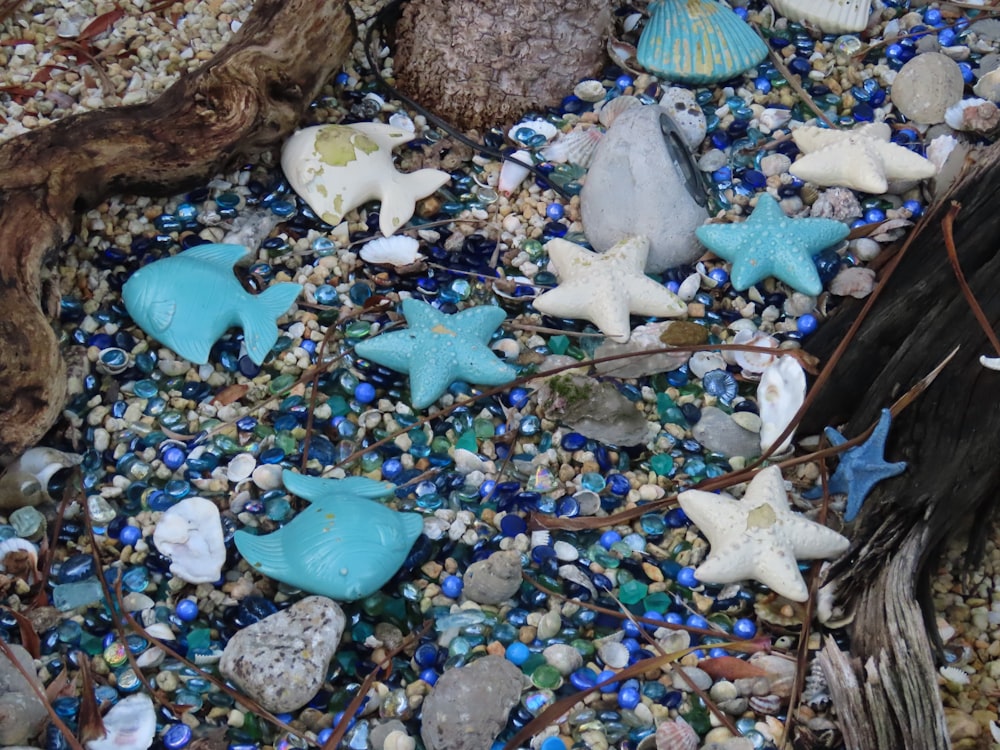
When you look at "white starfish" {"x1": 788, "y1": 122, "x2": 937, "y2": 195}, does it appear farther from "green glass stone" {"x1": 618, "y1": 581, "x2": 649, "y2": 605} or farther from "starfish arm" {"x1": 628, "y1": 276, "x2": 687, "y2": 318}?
"green glass stone" {"x1": 618, "y1": 581, "x2": 649, "y2": 605}

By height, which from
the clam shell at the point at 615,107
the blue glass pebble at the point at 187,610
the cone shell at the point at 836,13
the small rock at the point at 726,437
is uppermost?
the cone shell at the point at 836,13

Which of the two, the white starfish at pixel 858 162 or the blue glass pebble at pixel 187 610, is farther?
the white starfish at pixel 858 162

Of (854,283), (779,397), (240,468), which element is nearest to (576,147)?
(854,283)

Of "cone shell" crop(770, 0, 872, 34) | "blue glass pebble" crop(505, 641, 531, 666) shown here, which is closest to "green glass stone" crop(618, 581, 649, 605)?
"blue glass pebble" crop(505, 641, 531, 666)

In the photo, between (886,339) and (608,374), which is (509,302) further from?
(886,339)

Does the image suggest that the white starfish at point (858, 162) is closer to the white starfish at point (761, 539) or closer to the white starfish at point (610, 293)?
the white starfish at point (610, 293)

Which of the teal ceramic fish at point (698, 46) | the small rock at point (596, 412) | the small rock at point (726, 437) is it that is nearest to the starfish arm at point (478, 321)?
the small rock at point (596, 412)

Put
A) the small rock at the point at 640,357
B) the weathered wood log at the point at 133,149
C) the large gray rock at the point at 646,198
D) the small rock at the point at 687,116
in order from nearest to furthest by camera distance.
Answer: the weathered wood log at the point at 133,149
the small rock at the point at 640,357
the large gray rock at the point at 646,198
the small rock at the point at 687,116
